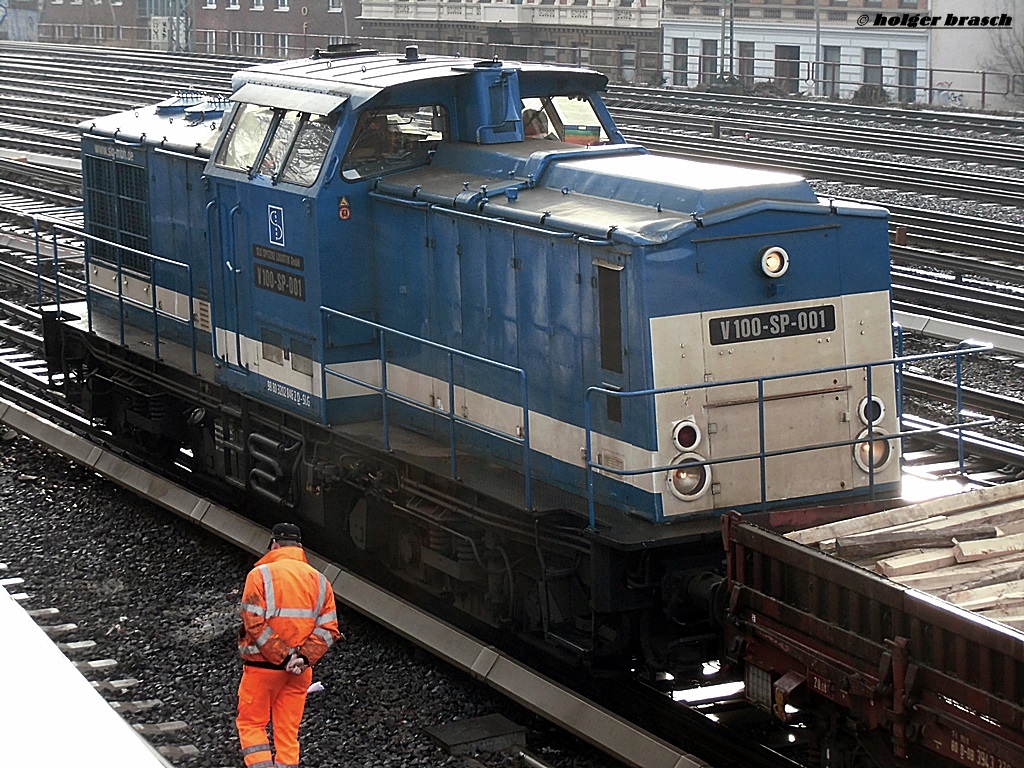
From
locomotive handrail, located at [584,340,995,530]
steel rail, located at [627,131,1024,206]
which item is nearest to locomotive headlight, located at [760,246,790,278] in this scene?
locomotive handrail, located at [584,340,995,530]

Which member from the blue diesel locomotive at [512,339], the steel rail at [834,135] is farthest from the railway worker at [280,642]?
the steel rail at [834,135]

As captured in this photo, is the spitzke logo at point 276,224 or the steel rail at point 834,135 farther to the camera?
the steel rail at point 834,135

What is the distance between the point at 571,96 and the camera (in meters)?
9.66

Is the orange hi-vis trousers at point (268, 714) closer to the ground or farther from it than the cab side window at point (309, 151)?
closer to the ground

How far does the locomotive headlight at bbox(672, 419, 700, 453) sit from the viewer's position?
7.35 meters

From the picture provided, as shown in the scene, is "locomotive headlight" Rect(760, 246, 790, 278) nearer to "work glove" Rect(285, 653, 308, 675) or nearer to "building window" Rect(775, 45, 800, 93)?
"work glove" Rect(285, 653, 308, 675)

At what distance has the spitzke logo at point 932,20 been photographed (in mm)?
41781

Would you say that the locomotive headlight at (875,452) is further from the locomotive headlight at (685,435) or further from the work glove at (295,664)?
the work glove at (295,664)

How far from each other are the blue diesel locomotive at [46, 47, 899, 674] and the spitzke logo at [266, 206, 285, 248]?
3cm

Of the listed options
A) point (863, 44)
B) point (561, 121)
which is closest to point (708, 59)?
point (863, 44)

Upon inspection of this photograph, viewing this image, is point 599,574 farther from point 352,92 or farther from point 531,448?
point 352,92

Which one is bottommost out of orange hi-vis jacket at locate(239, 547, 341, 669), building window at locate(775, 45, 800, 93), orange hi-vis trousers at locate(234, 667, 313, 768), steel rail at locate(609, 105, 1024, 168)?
orange hi-vis trousers at locate(234, 667, 313, 768)

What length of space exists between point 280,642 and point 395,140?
3.68 metres

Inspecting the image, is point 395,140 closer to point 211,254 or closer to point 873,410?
point 211,254
